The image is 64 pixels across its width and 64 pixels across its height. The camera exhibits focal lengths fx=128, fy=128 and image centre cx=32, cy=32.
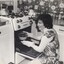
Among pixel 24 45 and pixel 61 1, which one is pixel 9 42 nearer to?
pixel 24 45

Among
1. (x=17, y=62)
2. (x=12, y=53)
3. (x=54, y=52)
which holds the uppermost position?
(x=54, y=52)

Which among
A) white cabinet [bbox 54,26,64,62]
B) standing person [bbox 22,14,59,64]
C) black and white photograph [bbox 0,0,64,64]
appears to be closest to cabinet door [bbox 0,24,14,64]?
black and white photograph [bbox 0,0,64,64]

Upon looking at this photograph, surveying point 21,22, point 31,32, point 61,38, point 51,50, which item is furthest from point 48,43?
point 31,32

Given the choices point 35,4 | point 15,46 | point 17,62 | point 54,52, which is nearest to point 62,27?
point 54,52

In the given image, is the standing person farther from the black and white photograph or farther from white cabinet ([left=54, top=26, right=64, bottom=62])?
white cabinet ([left=54, top=26, right=64, bottom=62])

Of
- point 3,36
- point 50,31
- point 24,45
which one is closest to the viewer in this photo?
point 50,31

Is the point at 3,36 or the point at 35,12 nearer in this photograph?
the point at 3,36

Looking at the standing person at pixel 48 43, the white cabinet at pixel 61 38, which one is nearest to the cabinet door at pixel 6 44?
the standing person at pixel 48 43

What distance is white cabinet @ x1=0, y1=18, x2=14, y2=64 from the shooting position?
1857 millimetres

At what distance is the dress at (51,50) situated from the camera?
167 centimetres

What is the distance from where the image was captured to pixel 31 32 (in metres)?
2.34

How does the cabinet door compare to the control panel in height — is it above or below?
below

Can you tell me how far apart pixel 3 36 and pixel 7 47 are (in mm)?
227

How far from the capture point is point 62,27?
6.56 ft
